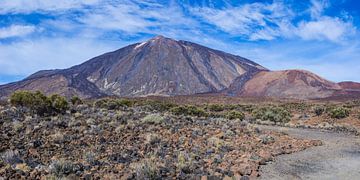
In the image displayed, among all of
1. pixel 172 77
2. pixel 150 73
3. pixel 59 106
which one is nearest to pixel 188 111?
pixel 59 106

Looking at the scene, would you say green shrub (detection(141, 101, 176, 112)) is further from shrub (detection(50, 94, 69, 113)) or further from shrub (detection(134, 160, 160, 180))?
shrub (detection(134, 160, 160, 180))

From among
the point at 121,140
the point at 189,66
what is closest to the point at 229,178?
the point at 121,140

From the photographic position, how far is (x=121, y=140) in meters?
14.1

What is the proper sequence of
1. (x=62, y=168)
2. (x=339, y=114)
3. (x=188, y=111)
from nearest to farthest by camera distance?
(x=62, y=168) → (x=188, y=111) → (x=339, y=114)

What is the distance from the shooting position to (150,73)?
158 m

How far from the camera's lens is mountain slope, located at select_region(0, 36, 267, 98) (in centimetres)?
14338

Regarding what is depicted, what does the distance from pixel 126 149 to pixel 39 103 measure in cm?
1080

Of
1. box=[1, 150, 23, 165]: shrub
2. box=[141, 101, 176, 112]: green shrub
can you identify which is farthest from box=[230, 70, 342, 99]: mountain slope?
box=[1, 150, 23, 165]: shrub

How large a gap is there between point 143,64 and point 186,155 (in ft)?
514

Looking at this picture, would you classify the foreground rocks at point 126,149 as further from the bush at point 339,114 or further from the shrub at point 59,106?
the bush at point 339,114

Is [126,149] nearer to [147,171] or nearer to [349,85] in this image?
[147,171]

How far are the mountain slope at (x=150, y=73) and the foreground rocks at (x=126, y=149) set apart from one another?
115 m

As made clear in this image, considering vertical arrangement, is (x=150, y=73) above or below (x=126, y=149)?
above

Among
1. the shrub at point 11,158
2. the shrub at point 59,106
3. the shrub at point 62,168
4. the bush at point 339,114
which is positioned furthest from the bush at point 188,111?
the shrub at point 62,168
